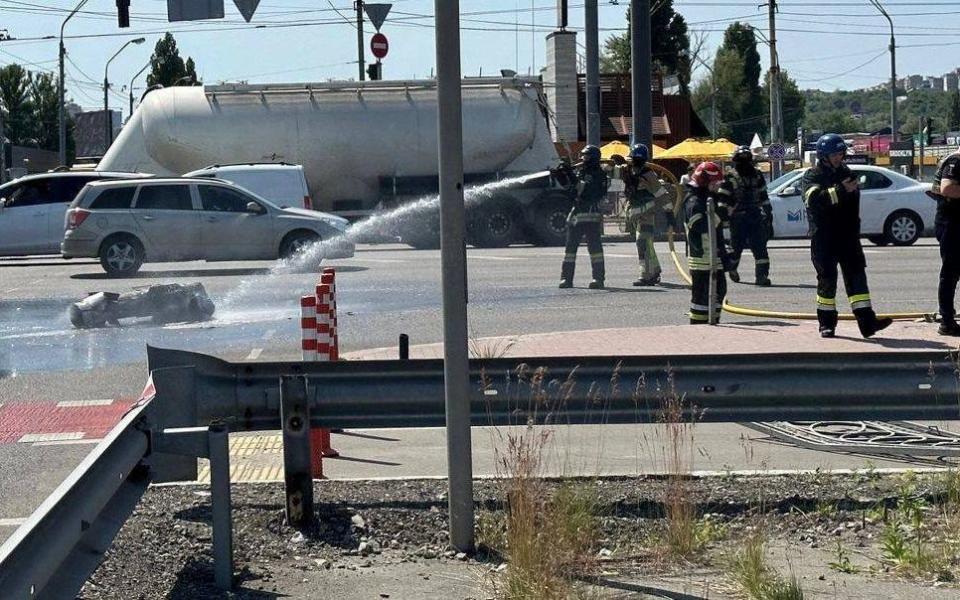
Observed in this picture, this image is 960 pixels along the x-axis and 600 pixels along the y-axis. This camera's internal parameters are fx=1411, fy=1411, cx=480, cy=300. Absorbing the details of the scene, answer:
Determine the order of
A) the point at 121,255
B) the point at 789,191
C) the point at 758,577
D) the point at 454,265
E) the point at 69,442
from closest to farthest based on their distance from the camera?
1. the point at 758,577
2. the point at 454,265
3. the point at 69,442
4. the point at 121,255
5. the point at 789,191

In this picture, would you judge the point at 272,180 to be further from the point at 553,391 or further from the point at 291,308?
the point at 553,391

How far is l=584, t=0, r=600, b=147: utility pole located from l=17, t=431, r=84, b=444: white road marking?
20.6 metres

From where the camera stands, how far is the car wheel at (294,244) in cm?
2316

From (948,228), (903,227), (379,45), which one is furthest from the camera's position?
(379,45)

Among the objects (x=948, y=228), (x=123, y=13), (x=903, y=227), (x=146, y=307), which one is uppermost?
(x=123, y=13)

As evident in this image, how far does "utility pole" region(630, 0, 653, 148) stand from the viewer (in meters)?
29.0

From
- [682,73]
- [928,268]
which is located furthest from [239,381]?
[682,73]

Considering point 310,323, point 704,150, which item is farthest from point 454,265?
point 704,150

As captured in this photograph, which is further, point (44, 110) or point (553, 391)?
point (44, 110)

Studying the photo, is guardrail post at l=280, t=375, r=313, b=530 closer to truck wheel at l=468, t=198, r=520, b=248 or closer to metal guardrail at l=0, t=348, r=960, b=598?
metal guardrail at l=0, t=348, r=960, b=598

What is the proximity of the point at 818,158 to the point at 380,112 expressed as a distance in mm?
21736

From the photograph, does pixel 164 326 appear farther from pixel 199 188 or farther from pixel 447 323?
pixel 447 323

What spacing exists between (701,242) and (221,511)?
27.2 ft

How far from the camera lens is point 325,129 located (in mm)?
32438
